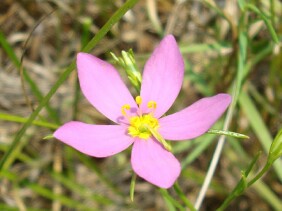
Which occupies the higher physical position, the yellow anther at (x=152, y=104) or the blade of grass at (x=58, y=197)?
the yellow anther at (x=152, y=104)

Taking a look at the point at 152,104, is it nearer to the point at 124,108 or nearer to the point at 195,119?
the point at 124,108

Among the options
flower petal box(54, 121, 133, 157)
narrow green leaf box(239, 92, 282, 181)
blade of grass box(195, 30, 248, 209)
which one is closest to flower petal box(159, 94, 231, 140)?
flower petal box(54, 121, 133, 157)

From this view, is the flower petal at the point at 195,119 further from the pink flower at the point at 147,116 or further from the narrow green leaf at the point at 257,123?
the narrow green leaf at the point at 257,123

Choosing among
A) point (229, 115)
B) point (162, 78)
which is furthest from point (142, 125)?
point (229, 115)

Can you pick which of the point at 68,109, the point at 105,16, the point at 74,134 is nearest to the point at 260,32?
the point at 105,16

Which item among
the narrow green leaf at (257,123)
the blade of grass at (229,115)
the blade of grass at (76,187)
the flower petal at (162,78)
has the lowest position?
the blade of grass at (76,187)

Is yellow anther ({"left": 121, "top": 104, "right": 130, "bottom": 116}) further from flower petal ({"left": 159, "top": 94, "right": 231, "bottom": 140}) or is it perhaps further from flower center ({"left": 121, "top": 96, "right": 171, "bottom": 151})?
flower petal ({"left": 159, "top": 94, "right": 231, "bottom": 140})

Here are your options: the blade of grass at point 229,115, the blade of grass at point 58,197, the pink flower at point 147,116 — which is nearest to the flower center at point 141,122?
the pink flower at point 147,116
